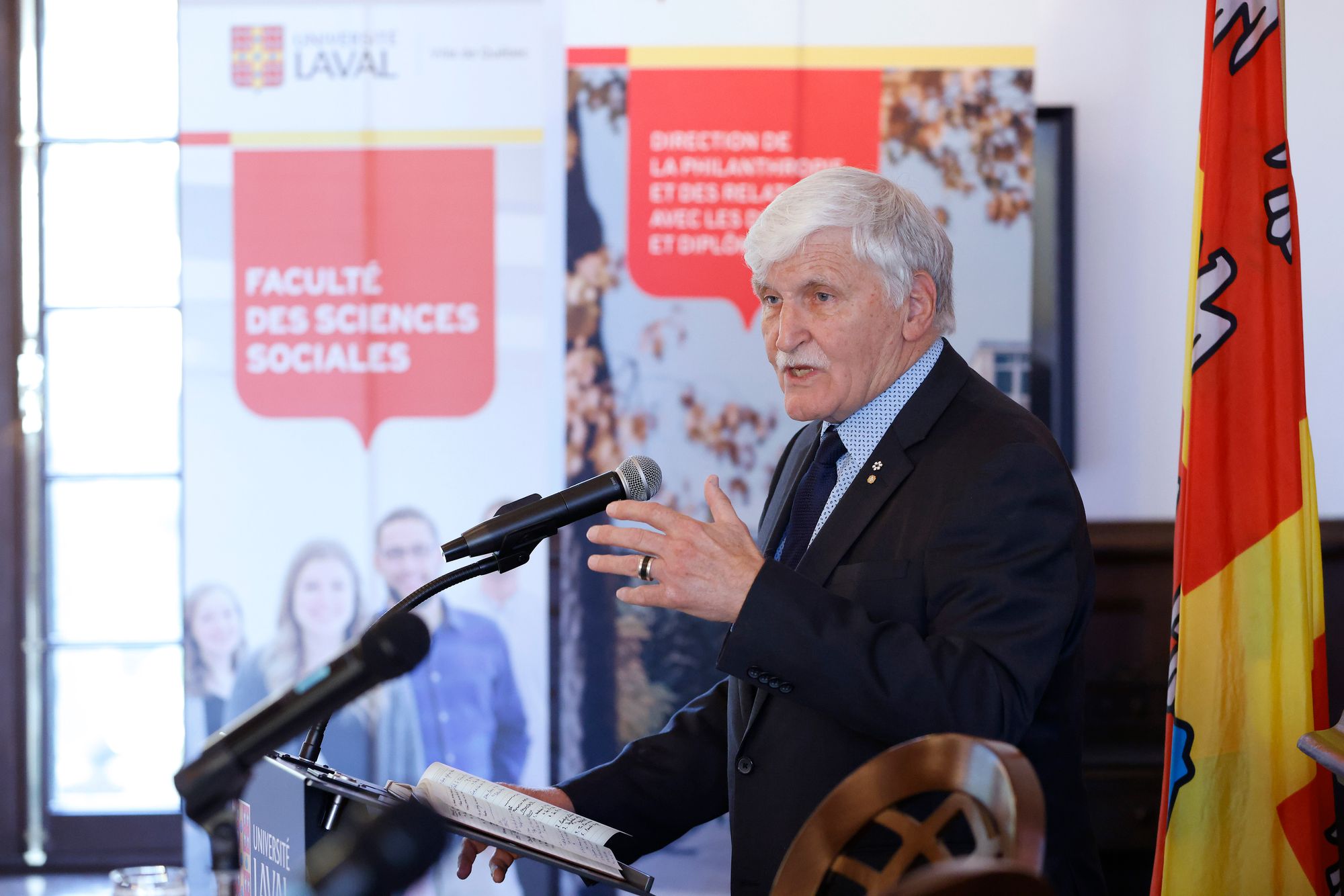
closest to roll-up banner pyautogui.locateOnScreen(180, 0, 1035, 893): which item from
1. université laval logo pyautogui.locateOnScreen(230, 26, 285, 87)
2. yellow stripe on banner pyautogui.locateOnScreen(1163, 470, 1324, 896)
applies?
université laval logo pyautogui.locateOnScreen(230, 26, 285, 87)

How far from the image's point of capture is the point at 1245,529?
7.45 ft

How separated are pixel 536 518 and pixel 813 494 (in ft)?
1.98

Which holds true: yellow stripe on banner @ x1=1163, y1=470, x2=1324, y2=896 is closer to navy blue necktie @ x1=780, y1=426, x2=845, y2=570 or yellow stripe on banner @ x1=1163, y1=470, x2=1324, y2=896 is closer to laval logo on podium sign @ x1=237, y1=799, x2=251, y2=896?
navy blue necktie @ x1=780, y1=426, x2=845, y2=570

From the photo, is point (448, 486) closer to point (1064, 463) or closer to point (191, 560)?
point (191, 560)

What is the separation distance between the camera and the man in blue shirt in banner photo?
311 centimetres

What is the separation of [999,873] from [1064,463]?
0.83 metres

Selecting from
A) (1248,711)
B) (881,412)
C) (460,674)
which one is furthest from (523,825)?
(460,674)

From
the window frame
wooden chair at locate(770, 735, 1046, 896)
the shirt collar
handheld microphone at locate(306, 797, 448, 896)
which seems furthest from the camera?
the window frame

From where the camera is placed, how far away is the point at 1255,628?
2258 mm

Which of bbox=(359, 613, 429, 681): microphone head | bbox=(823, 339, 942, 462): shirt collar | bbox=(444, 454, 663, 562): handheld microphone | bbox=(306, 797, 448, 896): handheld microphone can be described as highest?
bbox=(823, 339, 942, 462): shirt collar

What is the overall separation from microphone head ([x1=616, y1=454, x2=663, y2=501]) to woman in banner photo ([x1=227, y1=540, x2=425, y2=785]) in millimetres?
1848

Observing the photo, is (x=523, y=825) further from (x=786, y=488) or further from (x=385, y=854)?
(x=786, y=488)

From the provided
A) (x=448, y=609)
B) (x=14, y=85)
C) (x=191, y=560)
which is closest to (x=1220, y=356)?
(x=448, y=609)

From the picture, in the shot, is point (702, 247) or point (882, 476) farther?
point (702, 247)
